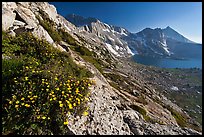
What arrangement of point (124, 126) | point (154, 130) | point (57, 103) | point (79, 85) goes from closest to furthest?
point (57, 103), point (79, 85), point (124, 126), point (154, 130)

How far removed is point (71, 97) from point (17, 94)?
5.58ft

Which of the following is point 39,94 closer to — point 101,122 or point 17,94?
point 17,94

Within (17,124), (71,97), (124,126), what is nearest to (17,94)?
(17,124)

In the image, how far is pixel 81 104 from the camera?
26.1 feet

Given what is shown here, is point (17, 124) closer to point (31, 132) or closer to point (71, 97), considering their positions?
point (31, 132)

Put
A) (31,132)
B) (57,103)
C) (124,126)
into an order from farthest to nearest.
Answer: (124,126)
(57,103)
(31,132)

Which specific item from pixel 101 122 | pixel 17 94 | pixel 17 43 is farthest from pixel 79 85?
pixel 17 43

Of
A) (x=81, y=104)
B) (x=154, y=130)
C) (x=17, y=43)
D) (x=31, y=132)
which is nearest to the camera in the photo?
(x=31, y=132)

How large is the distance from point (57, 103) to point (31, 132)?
1.12m

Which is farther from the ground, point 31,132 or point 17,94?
point 17,94

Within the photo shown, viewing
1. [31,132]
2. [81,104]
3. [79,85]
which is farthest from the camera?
[79,85]

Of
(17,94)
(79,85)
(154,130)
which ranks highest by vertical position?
(79,85)

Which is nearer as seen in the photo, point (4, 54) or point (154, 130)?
point (154, 130)

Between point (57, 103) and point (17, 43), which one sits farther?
point (17, 43)
